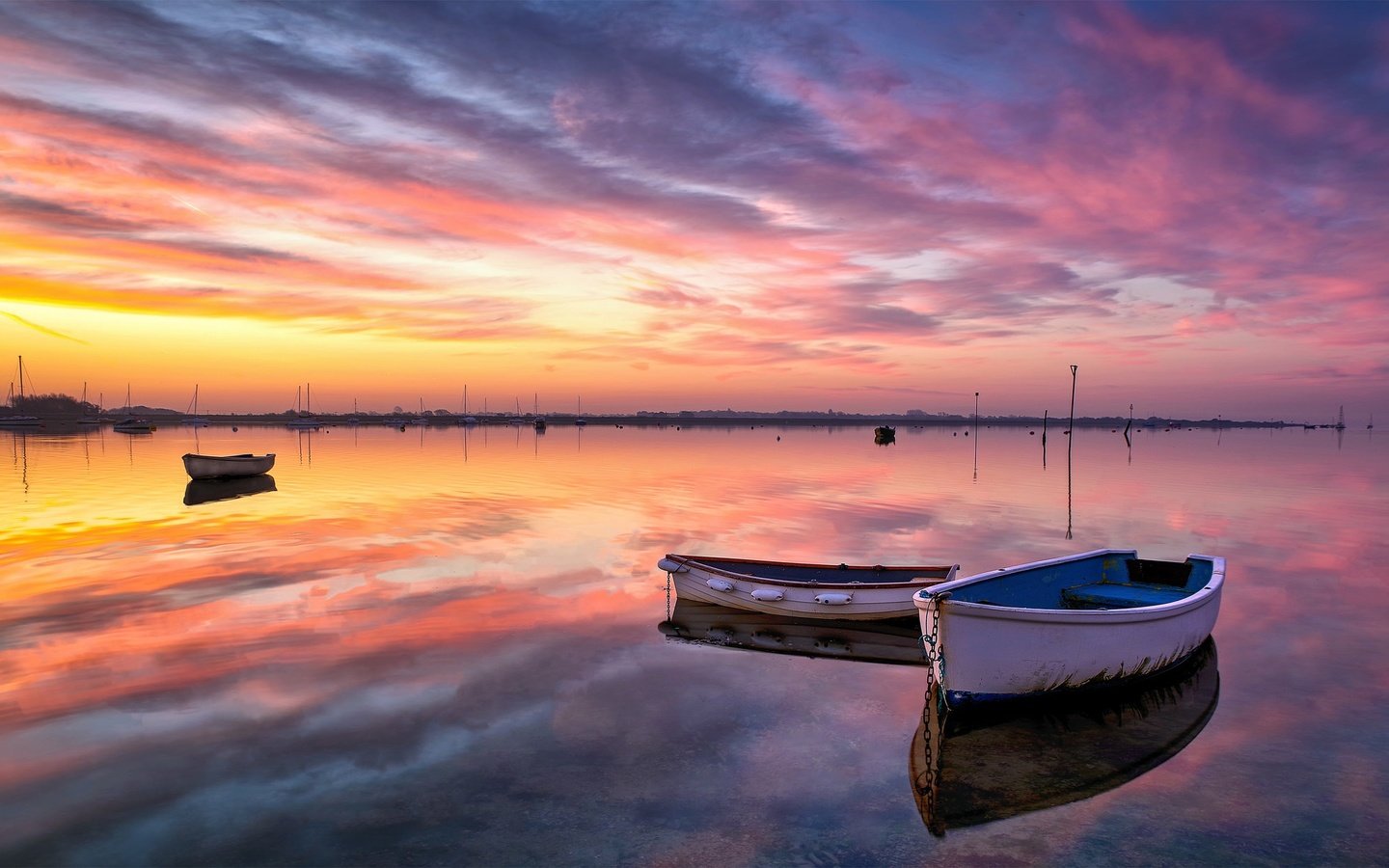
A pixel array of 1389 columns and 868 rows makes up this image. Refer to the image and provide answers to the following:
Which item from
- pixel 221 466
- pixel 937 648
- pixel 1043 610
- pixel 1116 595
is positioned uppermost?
pixel 1043 610

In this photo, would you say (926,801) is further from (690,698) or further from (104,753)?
(104,753)

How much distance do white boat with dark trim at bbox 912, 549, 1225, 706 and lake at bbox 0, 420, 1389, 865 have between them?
2.09 feet

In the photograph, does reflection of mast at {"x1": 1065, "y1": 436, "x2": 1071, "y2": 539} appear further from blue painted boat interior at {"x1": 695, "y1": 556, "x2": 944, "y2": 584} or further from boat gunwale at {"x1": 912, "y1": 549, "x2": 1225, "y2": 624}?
boat gunwale at {"x1": 912, "y1": 549, "x2": 1225, "y2": 624}

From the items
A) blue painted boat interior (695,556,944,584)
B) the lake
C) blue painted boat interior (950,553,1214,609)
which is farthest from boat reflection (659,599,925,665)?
blue painted boat interior (950,553,1214,609)

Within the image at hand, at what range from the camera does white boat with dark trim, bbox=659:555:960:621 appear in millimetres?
16922

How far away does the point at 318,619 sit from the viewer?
1675 centimetres

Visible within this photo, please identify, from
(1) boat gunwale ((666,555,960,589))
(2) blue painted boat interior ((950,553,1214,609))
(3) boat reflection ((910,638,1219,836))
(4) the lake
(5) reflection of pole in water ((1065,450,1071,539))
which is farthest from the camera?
(5) reflection of pole in water ((1065,450,1071,539))

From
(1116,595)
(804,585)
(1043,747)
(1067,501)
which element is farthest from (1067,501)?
(1043,747)

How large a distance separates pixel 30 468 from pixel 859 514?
58.7 meters

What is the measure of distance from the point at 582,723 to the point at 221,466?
4424 cm

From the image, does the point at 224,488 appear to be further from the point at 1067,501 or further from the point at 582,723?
the point at 1067,501

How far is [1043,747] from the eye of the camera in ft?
35.5

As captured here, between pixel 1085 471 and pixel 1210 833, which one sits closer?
pixel 1210 833

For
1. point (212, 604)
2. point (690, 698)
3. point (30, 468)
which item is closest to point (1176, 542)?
point (690, 698)
